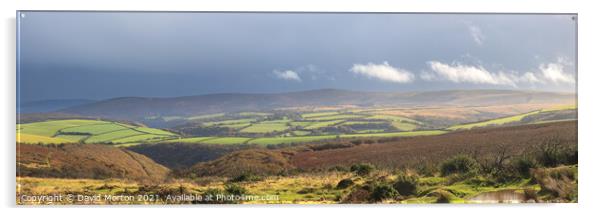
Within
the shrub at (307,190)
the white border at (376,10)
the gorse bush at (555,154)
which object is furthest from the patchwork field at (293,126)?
the shrub at (307,190)

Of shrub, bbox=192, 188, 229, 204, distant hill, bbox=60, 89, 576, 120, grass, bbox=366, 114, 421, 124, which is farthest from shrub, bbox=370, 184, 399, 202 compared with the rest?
shrub, bbox=192, 188, 229, 204

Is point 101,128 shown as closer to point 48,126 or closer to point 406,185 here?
point 48,126

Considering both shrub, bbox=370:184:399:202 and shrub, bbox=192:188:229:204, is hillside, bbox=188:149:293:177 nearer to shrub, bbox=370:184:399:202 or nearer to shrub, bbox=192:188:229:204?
shrub, bbox=192:188:229:204

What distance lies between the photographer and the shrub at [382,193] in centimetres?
750

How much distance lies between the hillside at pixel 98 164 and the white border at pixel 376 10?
44cm

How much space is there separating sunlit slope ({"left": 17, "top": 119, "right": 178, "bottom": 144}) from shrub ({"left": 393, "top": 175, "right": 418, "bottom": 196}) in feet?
11.0

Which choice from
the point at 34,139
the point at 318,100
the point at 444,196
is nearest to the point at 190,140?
the point at 318,100

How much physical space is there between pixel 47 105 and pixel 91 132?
Answer: 673mm

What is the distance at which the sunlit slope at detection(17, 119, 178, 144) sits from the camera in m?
7.48

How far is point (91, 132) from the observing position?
759 centimetres

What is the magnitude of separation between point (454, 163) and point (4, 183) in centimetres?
613
